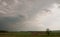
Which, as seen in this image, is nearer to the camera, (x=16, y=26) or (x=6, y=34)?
(x=6, y=34)

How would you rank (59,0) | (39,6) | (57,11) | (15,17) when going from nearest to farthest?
(59,0)
(39,6)
(57,11)
(15,17)

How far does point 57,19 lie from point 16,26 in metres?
0.92

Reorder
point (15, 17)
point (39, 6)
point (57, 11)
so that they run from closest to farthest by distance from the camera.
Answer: point (39, 6), point (57, 11), point (15, 17)

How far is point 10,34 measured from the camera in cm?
192

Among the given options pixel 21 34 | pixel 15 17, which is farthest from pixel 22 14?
Result: pixel 21 34

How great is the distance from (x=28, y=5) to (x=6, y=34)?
66 cm

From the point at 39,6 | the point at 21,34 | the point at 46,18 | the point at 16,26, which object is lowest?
the point at 21,34

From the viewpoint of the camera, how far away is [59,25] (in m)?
2.39

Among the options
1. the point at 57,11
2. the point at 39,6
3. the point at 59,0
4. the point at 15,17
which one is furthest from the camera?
the point at 15,17

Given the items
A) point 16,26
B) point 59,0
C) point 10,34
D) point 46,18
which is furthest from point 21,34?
point 59,0

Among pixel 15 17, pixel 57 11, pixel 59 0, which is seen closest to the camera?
pixel 59 0

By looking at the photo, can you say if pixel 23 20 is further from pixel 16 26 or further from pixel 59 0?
pixel 59 0

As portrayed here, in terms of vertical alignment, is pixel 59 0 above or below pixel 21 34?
above

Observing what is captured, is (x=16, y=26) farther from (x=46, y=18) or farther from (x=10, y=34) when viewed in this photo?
(x=46, y=18)
